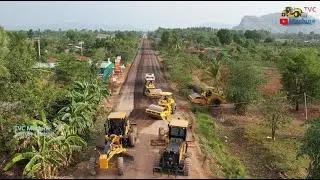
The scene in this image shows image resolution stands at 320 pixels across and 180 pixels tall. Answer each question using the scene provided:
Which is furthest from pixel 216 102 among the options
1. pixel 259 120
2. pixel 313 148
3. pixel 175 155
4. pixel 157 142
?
pixel 175 155

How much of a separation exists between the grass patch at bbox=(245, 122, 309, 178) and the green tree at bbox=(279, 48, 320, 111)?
14.5ft

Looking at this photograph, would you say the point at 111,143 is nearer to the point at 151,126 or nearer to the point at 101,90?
the point at 151,126

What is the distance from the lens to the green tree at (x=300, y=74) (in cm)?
3036

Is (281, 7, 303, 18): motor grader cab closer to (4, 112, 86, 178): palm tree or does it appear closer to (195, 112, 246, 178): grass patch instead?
(195, 112, 246, 178): grass patch

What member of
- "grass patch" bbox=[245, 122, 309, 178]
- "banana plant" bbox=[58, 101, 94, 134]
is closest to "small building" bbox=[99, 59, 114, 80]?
"banana plant" bbox=[58, 101, 94, 134]

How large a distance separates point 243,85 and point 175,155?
14199 mm

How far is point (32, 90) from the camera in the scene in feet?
71.6

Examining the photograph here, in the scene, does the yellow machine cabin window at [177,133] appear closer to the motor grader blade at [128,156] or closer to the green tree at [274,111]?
the motor grader blade at [128,156]

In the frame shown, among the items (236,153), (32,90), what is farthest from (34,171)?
(236,153)

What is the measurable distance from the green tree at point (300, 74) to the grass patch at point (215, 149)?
8823 mm

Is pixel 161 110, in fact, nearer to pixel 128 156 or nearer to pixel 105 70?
pixel 128 156

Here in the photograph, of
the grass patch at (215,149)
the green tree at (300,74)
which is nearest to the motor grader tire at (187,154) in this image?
the grass patch at (215,149)

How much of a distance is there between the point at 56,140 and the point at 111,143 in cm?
264

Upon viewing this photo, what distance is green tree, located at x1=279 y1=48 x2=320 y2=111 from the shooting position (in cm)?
3036
